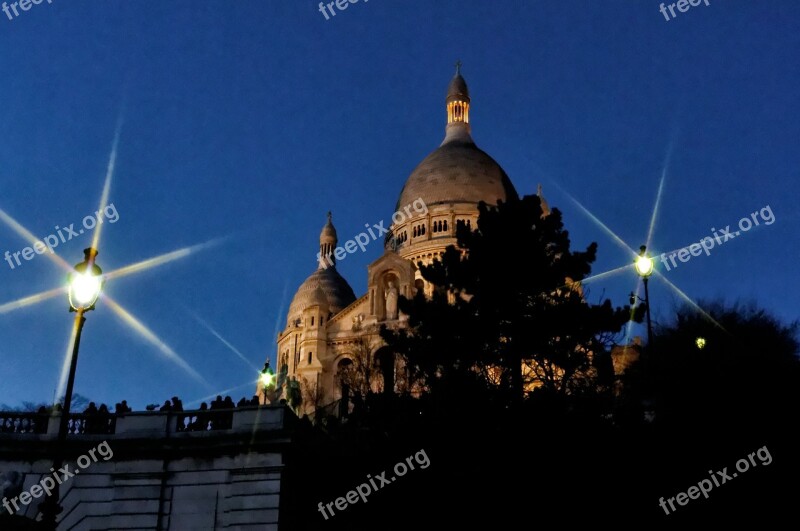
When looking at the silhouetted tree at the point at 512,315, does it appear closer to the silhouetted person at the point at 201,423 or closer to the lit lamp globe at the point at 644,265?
the lit lamp globe at the point at 644,265

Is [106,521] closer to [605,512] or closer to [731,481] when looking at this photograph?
[605,512]

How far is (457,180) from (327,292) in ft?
58.4

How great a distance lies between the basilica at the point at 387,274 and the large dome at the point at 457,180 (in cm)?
10

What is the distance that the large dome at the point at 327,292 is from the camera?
3285 inches

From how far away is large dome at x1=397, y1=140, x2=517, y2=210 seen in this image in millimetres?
88000

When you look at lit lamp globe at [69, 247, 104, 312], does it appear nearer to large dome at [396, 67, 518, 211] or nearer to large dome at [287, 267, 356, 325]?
large dome at [287, 267, 356, 325]

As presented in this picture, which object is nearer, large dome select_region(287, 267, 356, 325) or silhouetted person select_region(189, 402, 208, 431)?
silhouetted person select_region(189, 402, 208, 431)

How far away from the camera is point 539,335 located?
2491 centimetres

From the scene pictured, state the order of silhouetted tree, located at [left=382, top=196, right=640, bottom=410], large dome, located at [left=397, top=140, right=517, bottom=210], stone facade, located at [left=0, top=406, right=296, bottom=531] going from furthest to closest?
large dome, located at [left=397, top=140, right=517, bottom=210]
silhouetted tree, located at [left=382, top=196, right=640, bottom=410]
stone facade, located at [left=0, top=406, right=296, bottom=531]

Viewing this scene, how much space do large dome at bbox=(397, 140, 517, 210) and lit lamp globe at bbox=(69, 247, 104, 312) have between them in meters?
A: 72.3

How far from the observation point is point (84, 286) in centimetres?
1447

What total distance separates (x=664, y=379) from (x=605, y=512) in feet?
24.7

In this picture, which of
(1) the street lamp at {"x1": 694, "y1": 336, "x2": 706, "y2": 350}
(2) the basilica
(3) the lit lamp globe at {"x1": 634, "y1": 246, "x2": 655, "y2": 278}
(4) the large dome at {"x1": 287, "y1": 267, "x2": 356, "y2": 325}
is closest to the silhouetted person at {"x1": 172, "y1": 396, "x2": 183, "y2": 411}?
(3) the lit lamp globe at {"x1": 634, "y1": 246, "x2": 655, "y2": 278}

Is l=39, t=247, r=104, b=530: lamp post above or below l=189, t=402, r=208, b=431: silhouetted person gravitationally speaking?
below
